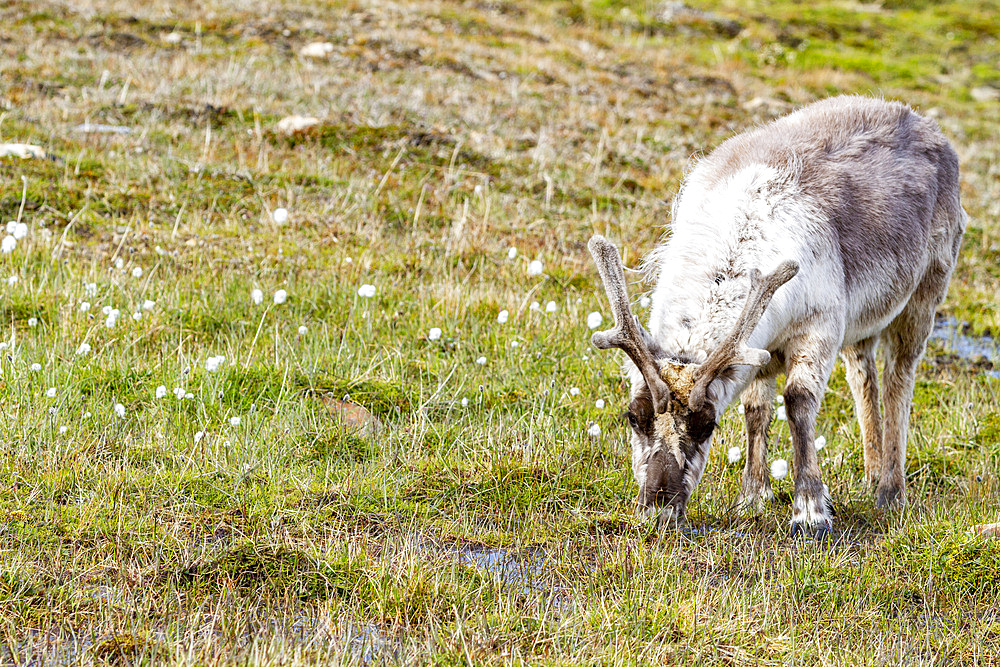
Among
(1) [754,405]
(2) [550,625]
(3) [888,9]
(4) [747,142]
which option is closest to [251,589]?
(2) [550,625]

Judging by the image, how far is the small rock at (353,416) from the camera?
590cm

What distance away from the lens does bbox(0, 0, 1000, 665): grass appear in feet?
13.6

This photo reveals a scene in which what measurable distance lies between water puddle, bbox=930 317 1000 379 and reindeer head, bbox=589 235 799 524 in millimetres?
4861

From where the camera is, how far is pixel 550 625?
4164 millimetres

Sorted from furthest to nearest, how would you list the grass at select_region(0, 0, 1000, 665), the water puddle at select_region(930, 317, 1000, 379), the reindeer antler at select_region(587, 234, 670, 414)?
the water puddle at select_region(930, 317, 1000, 379) < the reindeer antler at select_region(587, 234, 670, 414) < the grass at select_region(0, 0, 1000, 665)

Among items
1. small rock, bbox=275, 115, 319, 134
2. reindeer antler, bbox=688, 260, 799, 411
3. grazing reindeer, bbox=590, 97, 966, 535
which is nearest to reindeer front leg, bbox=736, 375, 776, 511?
grazing reindeer, bbox=590, 97, 966, 535

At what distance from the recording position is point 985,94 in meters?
29.3

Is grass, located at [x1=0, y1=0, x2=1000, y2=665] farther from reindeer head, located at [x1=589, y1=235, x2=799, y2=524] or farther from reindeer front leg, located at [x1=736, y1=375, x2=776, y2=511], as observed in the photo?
reindeer head, located at [x1=589, y1=235, x2=799, y2=524]

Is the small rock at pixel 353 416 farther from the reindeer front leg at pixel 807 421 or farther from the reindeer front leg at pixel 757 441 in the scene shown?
the reindeer front leg at pixel 807 421

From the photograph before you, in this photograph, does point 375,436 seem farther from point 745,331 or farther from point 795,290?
point 795,290

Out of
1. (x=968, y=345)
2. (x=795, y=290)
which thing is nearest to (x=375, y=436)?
(x=795, y=290)

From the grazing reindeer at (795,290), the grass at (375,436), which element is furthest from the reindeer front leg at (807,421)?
the grass at (375,436)

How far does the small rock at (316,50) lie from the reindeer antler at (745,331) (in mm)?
15236

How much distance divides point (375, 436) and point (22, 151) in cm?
694
